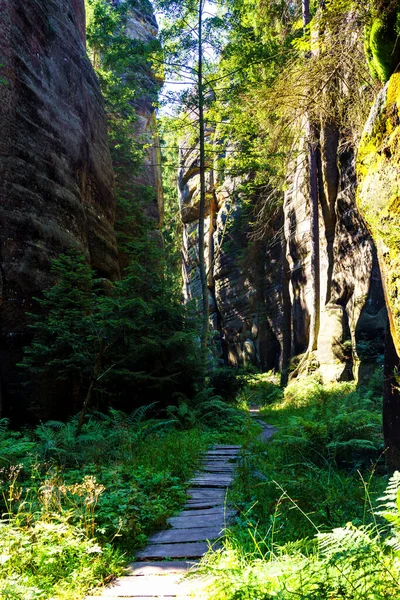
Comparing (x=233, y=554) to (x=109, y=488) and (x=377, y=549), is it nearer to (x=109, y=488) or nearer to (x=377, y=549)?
(x=377, y=549)

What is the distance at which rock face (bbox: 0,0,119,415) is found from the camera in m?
9.34

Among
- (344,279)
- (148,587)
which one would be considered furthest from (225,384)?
(148,587)

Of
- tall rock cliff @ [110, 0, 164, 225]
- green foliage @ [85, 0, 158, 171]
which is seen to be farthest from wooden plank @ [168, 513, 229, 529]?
green foliage @ [85, 0, 158, 171]

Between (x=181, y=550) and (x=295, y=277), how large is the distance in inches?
656

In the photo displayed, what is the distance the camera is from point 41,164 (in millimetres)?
10766

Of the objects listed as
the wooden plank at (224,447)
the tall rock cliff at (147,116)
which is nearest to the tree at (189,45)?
the tall rock cliff at (147,116)

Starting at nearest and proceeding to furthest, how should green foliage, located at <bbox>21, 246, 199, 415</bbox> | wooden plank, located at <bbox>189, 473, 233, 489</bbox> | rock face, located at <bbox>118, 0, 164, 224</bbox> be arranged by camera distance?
1. wooden plank, located at <bbox>189, 473, 233, 489</bbox>
2. green foliage, located at <bbox>21, 246, 199, 415</bbox>
3. rock face, located at <bbox>118, 0, 164, 224</bbox>

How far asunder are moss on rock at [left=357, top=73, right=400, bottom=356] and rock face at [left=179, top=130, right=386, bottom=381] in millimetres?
8040

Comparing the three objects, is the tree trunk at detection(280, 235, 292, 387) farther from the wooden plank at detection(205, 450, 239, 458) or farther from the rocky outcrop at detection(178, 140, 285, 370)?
the wooden plank at detection(205, 450, 239, 458)

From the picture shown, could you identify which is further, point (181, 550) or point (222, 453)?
point (222, 453)

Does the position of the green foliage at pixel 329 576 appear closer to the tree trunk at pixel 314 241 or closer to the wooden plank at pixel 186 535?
the wooden plank at pixel 186 535

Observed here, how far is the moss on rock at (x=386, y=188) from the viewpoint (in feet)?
10.4

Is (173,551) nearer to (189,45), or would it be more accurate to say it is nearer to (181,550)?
(181,550)

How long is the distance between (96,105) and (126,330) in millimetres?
11009
